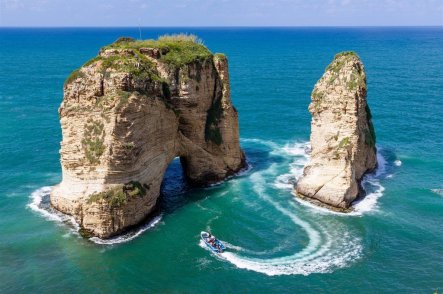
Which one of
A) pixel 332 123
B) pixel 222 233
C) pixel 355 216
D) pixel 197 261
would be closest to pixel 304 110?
pixel 332 123

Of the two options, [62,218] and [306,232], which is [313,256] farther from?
[62,218]

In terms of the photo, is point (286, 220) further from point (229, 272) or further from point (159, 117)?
point (159, 117)

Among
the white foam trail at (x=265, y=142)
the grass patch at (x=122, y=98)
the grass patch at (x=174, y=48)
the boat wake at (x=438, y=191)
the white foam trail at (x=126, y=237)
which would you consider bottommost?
the white foam trail at (x=126, y=237)

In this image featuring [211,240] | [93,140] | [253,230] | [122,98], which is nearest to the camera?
[211,240]

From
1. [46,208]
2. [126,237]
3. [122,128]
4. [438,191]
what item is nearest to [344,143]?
[438,191]

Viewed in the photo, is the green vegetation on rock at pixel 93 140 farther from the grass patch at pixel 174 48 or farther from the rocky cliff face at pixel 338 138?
the rocky cliff face at pixel 338 138

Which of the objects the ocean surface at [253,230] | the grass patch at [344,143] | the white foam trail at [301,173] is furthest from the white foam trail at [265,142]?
the grass patch at [344,143]
